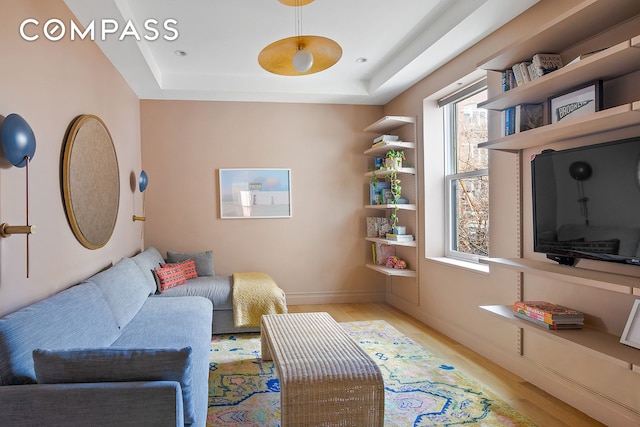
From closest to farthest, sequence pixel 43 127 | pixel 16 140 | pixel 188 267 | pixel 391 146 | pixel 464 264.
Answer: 1. pixel 16 140
2. pixel 43 127
3. pixel 464 264
4. pixel 188 267
5. pixel 391 146

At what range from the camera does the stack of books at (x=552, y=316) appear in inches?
92.2

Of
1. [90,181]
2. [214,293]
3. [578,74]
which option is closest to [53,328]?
[90,181]

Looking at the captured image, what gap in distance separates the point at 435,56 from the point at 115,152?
302 cm

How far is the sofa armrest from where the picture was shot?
4.73 ft

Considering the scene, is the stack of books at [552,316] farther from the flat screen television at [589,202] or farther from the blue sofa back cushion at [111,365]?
the blue sofa back cushion at [111,365]

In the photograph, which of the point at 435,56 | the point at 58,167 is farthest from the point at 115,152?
the point at 435,56

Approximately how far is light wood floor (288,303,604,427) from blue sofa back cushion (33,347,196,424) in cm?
202

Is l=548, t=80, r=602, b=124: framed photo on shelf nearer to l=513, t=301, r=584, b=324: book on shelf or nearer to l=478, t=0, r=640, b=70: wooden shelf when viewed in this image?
l=478, t=0, r=640, b=70: wooden shelf

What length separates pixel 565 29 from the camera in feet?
7.38

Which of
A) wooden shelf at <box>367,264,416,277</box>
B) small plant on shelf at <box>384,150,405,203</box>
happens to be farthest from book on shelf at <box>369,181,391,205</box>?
wooden shelf at <box>367,264,416,277</box>

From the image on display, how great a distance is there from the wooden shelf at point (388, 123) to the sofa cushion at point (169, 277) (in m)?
2.74

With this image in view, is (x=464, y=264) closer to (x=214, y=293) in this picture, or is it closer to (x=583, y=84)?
(x=583, y=84)

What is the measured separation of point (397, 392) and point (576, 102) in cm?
206

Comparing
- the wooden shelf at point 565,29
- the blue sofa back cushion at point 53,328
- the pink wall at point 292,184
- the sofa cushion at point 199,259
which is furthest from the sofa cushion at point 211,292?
the wooden shelf at point 565,29
